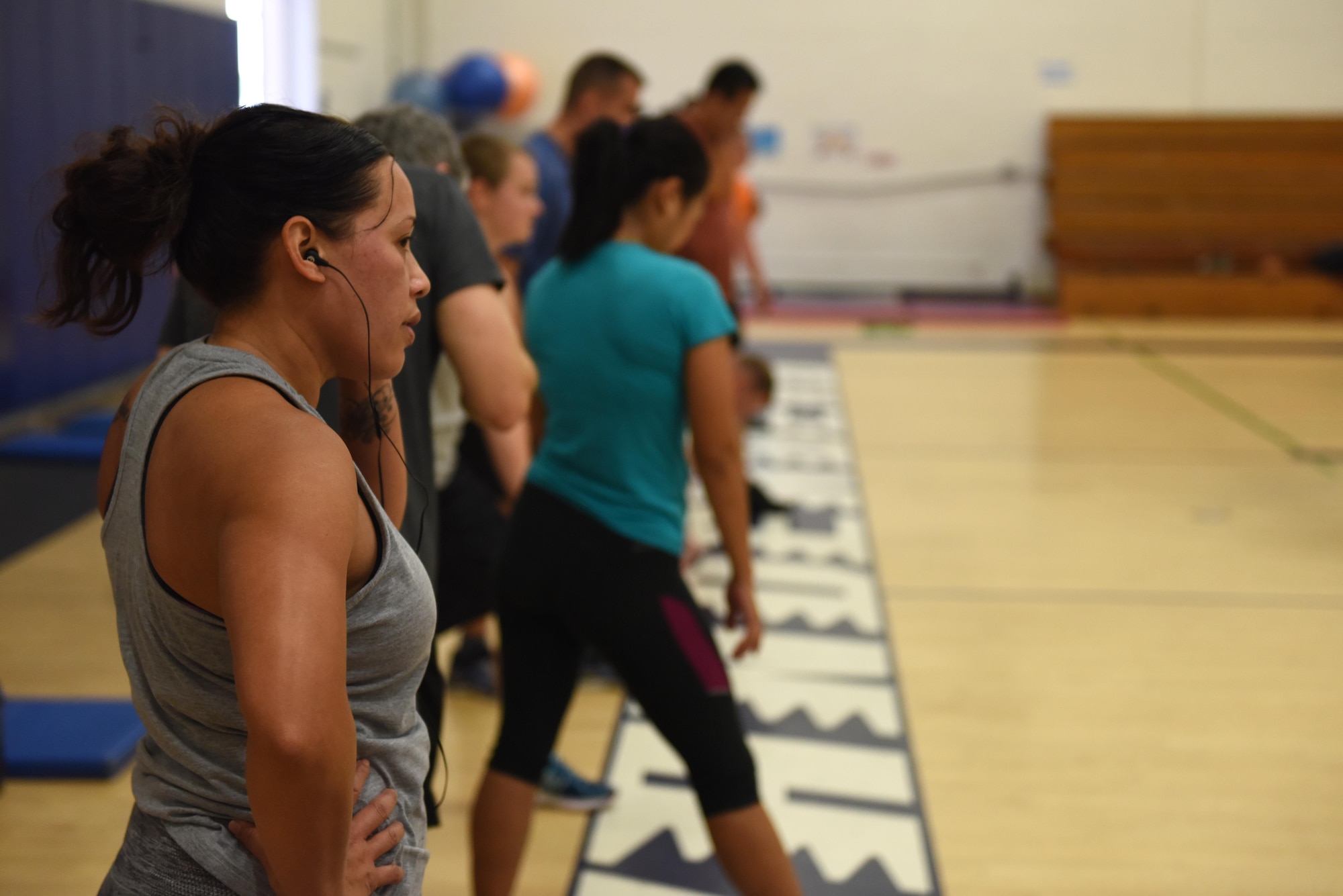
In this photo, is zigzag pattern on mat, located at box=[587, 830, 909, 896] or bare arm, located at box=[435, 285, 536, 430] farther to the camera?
zigzag pattern on mat, located at box=[587, 830, 909, 896]

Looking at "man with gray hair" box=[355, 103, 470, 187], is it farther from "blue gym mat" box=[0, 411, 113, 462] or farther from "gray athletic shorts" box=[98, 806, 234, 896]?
"blue gym mat" box=[0, 411, 113, 462]

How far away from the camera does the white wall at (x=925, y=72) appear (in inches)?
490

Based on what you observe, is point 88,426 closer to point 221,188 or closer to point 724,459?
point 724,459

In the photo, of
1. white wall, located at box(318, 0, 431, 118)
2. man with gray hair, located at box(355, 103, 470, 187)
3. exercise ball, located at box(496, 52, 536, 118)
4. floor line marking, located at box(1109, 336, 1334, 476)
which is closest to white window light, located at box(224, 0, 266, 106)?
man with gray hair, located at box(355, 103, 470, 187)

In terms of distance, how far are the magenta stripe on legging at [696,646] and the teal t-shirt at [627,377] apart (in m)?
0.10

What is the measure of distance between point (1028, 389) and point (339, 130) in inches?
293

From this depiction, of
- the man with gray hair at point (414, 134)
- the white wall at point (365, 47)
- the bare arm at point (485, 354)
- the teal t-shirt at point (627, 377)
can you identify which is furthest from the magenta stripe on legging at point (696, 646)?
the white wall at point (365, 47)

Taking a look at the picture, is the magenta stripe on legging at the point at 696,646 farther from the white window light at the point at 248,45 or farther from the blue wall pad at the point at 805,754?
the white window light at the point at 248,45

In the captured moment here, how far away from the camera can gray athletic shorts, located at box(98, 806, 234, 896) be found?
1011 millimetres

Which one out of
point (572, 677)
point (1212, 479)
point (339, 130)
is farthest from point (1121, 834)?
point (1212, 479)

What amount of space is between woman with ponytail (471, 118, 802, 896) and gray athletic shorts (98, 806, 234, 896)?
94 centimetres

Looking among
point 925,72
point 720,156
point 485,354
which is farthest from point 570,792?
point 925,72

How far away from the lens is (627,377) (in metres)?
1.98

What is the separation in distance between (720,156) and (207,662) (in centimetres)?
363
